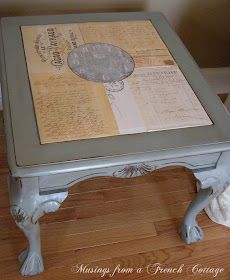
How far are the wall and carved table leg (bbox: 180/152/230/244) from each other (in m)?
0.62

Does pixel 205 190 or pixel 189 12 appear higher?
pixel 189 12

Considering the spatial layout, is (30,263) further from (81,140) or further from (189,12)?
(189,12)

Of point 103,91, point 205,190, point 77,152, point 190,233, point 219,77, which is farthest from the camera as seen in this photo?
point 219,77

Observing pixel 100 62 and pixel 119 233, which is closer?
pixel 100 62

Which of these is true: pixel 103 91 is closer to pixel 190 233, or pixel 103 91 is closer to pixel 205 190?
pixel 205 190

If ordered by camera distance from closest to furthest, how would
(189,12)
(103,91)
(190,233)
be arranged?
(103,91)
(190,233)
(189,12)

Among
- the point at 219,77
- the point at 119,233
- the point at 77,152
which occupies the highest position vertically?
the point at 77,152

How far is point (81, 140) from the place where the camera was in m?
0.72

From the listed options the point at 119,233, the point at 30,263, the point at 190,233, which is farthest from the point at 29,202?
the point at 190,233

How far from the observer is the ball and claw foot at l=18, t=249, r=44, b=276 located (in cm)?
93

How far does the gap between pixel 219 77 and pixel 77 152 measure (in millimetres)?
923

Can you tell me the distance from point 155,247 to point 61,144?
1.66 feet

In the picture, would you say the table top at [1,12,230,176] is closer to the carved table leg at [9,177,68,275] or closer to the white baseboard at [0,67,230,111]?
the carved table leg at [9,177,68,275]

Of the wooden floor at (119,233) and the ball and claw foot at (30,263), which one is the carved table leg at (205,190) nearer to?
the wooden floor at (119,233)
